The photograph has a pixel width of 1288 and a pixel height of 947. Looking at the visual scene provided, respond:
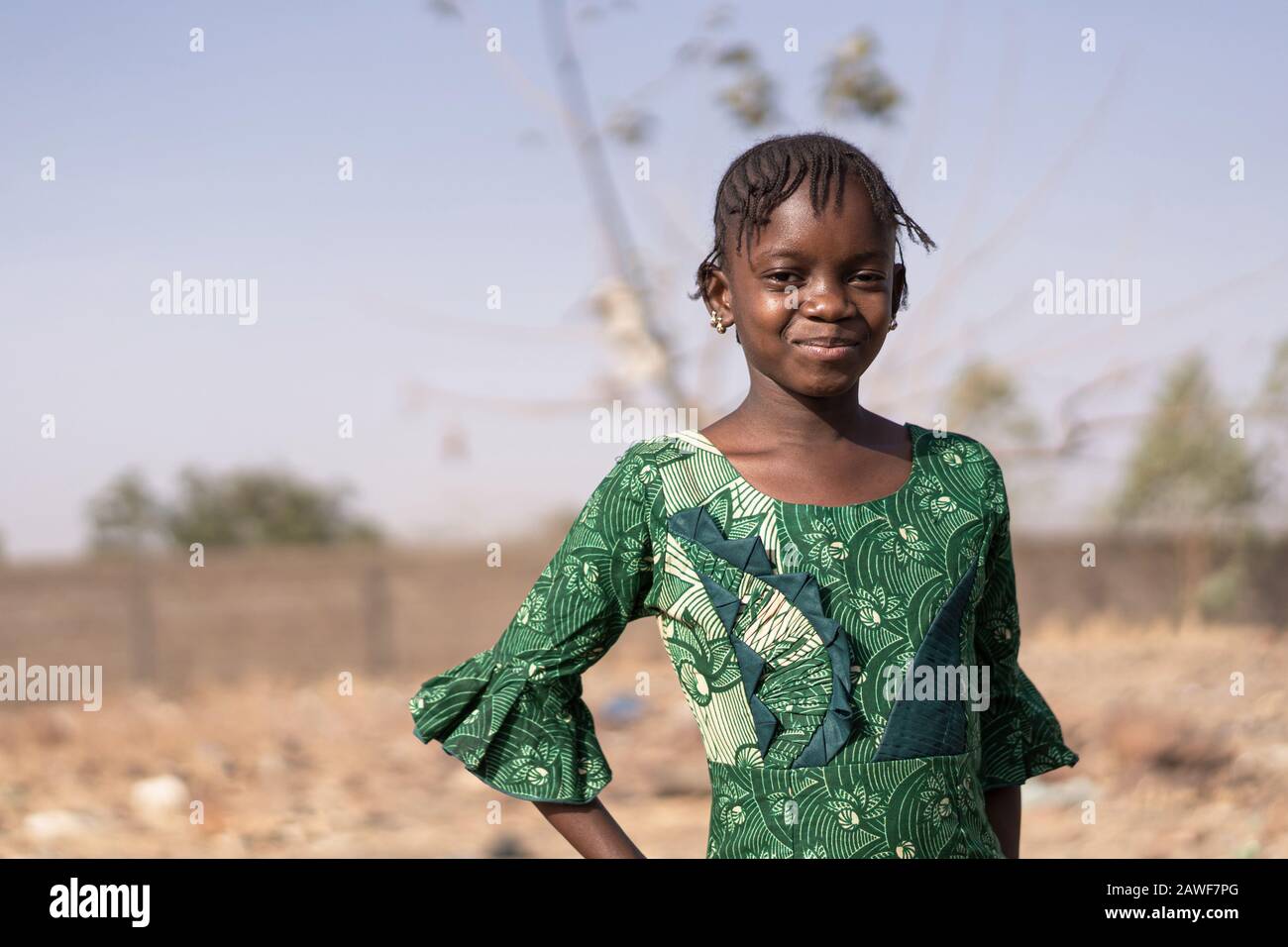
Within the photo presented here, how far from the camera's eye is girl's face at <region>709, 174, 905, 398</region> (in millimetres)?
1754

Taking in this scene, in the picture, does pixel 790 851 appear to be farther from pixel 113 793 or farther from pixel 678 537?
pixel 113 793

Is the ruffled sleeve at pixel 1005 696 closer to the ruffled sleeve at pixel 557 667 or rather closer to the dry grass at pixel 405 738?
the ruffled sleeve at pixel 557 667

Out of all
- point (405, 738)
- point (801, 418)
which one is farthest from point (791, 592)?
point (405, 738)

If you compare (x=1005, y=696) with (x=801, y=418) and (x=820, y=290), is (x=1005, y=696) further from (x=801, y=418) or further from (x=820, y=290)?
(x=820, y=290)

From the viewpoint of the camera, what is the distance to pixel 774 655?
1724mm

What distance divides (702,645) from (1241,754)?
5679mm

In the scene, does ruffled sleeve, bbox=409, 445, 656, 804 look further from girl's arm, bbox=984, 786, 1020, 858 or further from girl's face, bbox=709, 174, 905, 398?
girl's arm, bbox=984, 786, 1020, 858

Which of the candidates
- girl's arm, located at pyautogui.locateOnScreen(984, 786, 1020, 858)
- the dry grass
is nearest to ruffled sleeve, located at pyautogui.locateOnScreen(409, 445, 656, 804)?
girl's arm, located at pyautogui.locateOnScreen(984, 786, 1020, 858)

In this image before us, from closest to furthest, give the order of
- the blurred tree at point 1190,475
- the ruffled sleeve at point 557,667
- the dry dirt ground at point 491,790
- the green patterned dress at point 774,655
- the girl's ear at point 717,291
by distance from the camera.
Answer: the green patterned dress at point 774,655 < the ruffled sleeve at point 557,667 < the girl's ear at point 717,291 < the dry dirt ground at point 491,790 < the blurred tree at point 1190,475

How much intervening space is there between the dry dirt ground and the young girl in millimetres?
3654

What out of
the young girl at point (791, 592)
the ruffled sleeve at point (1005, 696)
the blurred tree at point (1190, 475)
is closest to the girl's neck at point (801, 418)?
the young girl at point (791, 592)

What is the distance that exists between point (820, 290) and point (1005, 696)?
26.0 inches

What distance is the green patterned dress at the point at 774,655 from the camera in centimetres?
169

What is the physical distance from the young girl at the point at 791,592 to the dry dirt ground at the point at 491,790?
3654 mm
